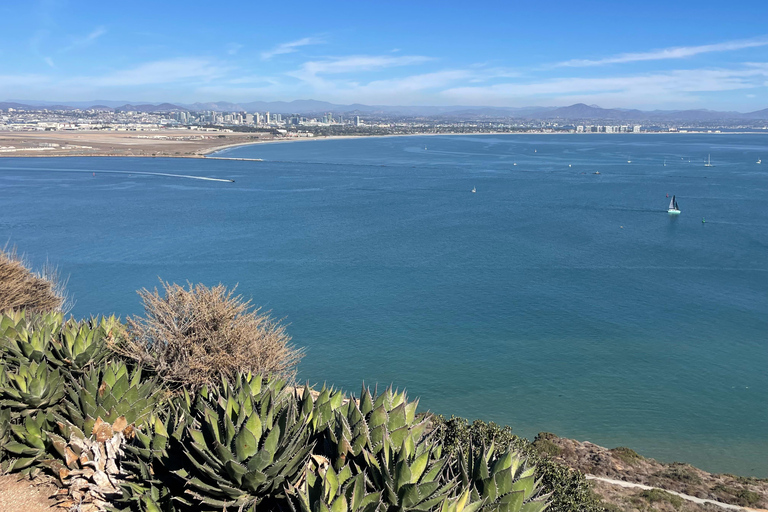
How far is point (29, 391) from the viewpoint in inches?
291

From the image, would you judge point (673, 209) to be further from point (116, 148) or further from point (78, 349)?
point (116, 148)

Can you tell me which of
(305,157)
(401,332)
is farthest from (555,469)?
(305,157)

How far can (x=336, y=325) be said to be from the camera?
26281 millimetres

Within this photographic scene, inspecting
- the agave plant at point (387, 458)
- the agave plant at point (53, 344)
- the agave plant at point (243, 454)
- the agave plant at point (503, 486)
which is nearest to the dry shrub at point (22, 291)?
the agave plant at point (53, 344)

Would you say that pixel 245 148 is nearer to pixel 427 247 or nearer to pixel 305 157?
pixel 305 157

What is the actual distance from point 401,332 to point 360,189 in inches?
1756

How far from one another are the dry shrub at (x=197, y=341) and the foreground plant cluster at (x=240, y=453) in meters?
1.76

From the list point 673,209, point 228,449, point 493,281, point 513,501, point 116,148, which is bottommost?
point 493,281

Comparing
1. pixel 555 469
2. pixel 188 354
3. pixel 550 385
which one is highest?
pixel 188 354

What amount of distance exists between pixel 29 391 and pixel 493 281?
27633mm

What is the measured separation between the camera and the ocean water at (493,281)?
2016 centimetres

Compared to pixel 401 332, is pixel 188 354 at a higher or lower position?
higher

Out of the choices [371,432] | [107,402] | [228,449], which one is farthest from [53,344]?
[371,432]

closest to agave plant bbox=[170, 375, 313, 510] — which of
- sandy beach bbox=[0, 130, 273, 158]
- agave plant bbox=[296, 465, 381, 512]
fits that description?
agave plant bbox=[296, 465, 381, 512]
